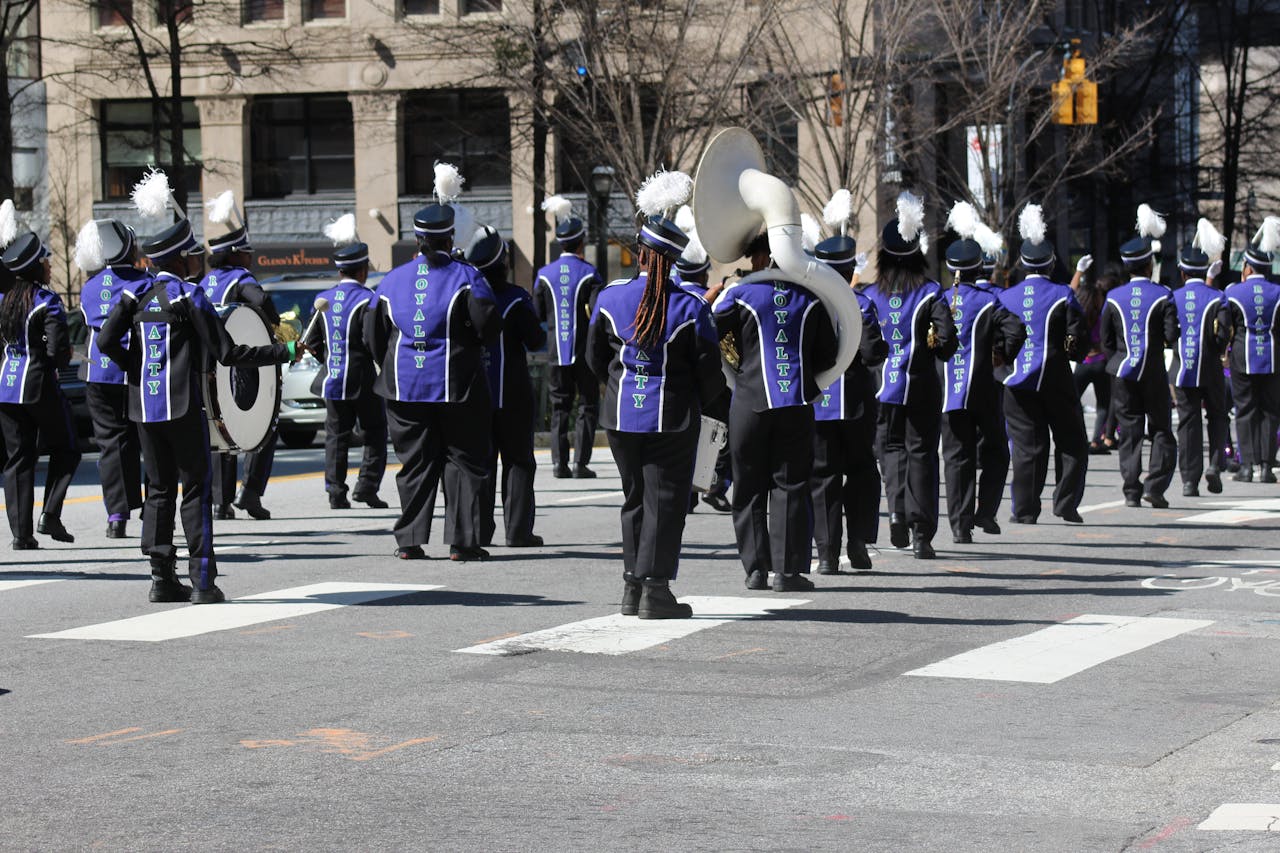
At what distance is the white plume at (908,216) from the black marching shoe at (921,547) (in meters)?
1.75

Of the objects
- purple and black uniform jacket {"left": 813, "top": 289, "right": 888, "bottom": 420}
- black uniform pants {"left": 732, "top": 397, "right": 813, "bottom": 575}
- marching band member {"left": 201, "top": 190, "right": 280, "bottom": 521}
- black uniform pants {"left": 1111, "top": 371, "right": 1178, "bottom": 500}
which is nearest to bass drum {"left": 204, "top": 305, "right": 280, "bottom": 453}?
marching band member {"left": 201, "top": 190, "right": 280, "bottom": 521}

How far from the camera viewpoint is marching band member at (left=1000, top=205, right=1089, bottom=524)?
48.2 feet

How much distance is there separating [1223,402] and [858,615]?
820 centimetres

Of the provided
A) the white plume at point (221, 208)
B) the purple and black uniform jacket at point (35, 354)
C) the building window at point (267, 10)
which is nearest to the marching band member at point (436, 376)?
the white plume at point (221, 208)

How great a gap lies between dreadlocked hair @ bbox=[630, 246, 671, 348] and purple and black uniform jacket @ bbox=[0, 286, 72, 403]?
17.0 feet

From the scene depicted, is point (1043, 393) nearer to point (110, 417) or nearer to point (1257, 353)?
point (1257, 353)

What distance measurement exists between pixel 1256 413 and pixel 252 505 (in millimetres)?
8681

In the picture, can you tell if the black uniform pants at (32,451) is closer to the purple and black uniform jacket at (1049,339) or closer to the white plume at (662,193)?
the white plume at (662,193)

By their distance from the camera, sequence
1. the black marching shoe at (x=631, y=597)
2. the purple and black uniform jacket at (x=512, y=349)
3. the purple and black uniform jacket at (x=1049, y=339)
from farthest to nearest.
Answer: the purple and black uniform jacket at (x=1049, y=339)
the purple and black uniform jacket at (x=512, y=349)
the black marching shoe at (x=631, y=597)

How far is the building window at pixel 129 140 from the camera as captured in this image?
1930 inches

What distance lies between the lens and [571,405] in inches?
752

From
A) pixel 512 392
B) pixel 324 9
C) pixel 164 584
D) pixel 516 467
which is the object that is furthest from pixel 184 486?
pixel 324 9

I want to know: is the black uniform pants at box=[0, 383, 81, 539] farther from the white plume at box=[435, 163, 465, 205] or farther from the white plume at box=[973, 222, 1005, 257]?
the white plume at box=[973, 222, 1005, 257]

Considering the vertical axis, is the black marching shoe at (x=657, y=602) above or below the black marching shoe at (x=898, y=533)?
below
